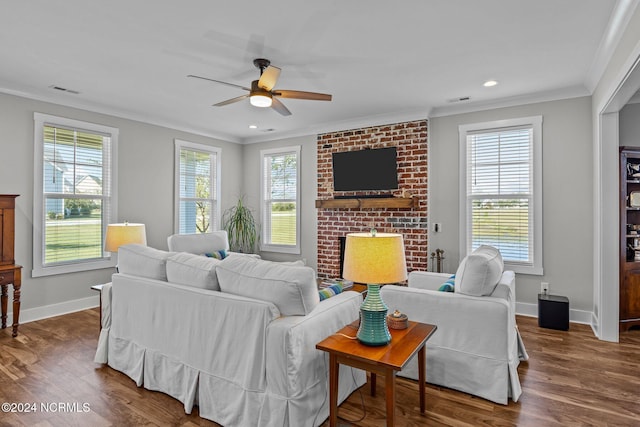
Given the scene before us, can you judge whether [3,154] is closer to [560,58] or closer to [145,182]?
[145,182]

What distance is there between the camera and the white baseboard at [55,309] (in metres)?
4.07

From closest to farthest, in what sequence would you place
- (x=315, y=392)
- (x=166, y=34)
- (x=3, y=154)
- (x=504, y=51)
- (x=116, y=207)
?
1. (x=315, y=392)
2. (x=166, y=34)
3. (x=504, y=51)
4. (x=3, y=154)
5. (x=116, y=207)

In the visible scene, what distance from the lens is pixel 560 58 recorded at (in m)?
3.29

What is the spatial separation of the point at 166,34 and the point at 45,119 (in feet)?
8.10

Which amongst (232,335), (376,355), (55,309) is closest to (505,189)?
(376,355)

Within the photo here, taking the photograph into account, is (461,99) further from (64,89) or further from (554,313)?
(64,89)

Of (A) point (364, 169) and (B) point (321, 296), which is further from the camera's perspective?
(A) point (364, 169)

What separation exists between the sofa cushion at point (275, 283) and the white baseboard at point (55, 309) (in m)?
3.26

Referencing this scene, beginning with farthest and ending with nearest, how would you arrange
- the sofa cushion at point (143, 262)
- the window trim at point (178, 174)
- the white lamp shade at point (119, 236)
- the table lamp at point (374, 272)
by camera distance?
the window trim at point (178, 174), the white lamp shade at point (119, 236), the sofa cushion at point (143, 262), the table lamp at point (374, 272)

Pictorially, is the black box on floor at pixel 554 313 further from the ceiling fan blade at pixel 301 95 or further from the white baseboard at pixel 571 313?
the ceiling fan blade at pixel 301 95

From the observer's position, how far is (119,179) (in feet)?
16.2

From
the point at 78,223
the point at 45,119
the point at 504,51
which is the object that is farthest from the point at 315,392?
the point at 45,119

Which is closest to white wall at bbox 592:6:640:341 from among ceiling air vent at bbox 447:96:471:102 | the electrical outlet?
the electrical outlet

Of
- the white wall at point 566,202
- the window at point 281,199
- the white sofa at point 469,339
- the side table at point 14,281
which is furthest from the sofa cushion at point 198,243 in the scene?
the white wall at point 566,202
